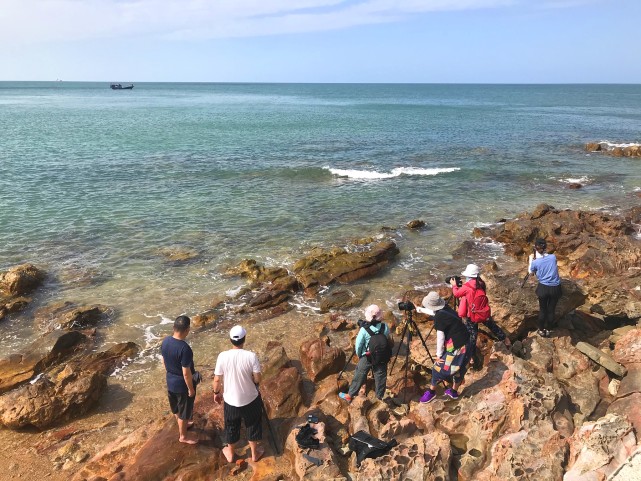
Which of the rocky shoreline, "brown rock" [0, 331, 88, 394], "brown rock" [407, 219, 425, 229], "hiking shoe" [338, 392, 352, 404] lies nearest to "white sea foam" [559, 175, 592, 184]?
"brown rock" [407, 219, 425, 229]

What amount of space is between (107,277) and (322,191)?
15481 millimetres

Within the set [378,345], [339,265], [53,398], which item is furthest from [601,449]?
[339,265]

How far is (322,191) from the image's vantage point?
93.1 ft

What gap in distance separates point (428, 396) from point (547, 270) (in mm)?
4062

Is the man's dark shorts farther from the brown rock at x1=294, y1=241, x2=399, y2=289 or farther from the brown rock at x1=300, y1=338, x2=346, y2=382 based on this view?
the brown rock at x1=294, y1=241, x2=399, y2=289

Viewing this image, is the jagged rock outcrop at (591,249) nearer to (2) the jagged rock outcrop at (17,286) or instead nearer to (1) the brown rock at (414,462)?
(1) the brown rock at (414,462)

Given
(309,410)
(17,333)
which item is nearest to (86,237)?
(17,333)

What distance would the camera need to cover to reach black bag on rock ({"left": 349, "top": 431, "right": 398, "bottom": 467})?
6.13 meters

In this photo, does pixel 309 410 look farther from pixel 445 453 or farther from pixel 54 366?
pixel 54 366

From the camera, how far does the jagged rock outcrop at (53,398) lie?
8.47 metres

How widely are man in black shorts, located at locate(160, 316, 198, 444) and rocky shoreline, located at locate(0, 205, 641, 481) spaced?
392 mm

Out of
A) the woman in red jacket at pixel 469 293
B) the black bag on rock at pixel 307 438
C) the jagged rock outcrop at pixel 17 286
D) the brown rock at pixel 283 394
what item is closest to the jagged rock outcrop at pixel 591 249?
the woman in red jacket at pixel 469 293

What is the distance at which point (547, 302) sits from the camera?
9.59 metres

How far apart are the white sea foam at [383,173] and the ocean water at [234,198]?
16 centimetres
